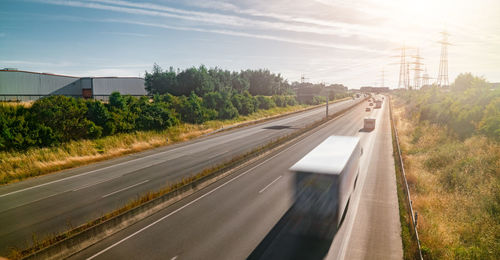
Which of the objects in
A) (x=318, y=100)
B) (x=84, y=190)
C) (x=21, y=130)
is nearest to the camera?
(x=84, y=190)

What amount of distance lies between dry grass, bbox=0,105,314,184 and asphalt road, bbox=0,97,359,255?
1288 mm

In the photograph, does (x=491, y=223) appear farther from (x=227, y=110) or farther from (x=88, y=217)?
(x=227, y=110)

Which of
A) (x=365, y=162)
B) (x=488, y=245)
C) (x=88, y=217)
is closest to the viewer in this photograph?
(x=488, y=245)

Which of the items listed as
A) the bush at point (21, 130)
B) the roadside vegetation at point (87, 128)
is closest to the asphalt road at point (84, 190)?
the roadside vegetation at point (87, 128)

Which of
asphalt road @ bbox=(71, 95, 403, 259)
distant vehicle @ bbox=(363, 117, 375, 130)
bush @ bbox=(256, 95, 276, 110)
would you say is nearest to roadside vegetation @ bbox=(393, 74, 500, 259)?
asphalt road @ bbox=(71, 95, 403, 259)

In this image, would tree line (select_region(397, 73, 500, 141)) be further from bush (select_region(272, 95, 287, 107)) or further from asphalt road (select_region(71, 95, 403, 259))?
bush (select_region(272, 95, 287, 107))

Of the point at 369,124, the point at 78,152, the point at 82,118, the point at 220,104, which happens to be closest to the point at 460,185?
the point at 369,124

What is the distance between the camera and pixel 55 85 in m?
57.9

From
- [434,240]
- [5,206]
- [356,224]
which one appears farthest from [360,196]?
[5,206]

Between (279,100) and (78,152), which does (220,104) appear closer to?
(78,152)

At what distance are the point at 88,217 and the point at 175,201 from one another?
181 inches

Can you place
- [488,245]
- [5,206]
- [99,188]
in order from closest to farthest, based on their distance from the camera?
[488,245] < [5,206] < [99,188]

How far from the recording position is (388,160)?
25.7 m

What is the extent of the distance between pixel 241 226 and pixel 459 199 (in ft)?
44.5
